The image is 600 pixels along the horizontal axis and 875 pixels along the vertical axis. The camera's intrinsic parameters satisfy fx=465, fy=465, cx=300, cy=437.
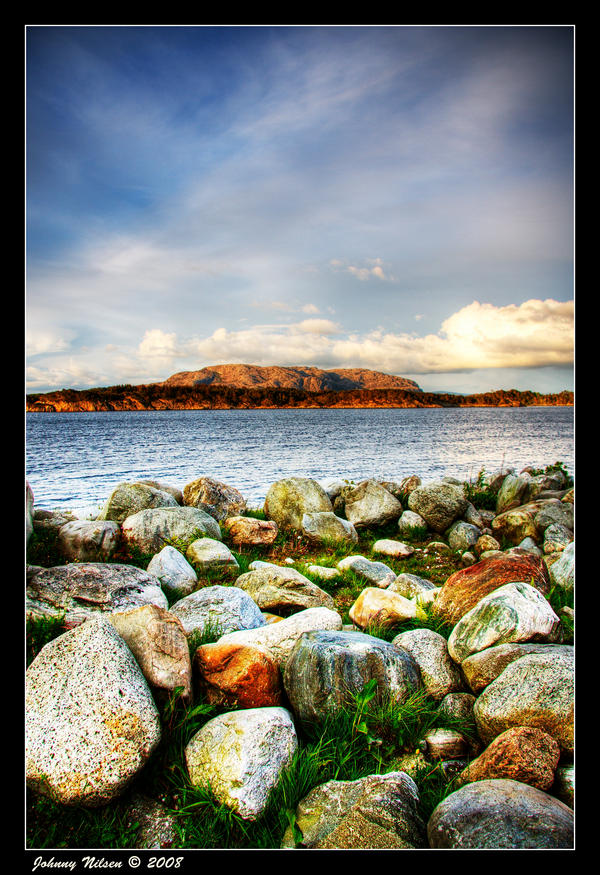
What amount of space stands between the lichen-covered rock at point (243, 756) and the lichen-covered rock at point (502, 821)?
954mm

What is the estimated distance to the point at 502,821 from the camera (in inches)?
90.5

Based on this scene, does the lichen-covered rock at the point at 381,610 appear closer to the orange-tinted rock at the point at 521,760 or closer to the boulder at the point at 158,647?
the orange-tinted rock at the point at 521,760

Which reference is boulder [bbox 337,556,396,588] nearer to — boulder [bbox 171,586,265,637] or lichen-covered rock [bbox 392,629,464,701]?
boulder [bbox 171,586,265,637]

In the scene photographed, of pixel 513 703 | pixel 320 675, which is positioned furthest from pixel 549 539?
pixel 320 675

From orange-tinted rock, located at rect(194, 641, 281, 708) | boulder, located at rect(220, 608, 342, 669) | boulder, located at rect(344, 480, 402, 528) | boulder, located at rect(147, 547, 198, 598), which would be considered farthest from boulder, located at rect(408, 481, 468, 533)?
orange-tinted rock, located at rect(194, 641, 281, 708)

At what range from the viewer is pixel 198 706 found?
3262 millimetres

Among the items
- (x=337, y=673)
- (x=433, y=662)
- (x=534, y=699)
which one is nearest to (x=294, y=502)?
(x=433, y=662)

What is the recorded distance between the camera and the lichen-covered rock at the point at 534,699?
3.11m

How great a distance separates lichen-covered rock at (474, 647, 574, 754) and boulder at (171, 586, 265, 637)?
252 cm

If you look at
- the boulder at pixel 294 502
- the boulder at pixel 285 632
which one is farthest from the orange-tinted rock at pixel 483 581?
the boulder at pixel 294 502

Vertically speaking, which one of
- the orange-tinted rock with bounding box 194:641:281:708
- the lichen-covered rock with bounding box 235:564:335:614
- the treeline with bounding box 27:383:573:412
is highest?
the treeline with bounding box 27:383:573:412

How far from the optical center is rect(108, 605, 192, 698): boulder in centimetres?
325
